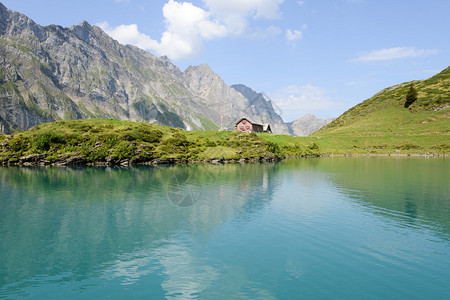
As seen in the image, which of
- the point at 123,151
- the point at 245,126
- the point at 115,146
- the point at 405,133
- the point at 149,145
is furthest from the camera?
the point at 245,126

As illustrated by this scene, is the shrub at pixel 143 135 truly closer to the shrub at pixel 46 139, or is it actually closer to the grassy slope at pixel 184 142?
the grassy slope at pixel 184 142

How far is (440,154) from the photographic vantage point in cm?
A: 13012

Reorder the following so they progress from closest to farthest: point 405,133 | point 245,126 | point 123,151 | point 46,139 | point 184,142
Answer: point 46,139 < point 123,151 < point 184,142 < point 405,133 < point 245,126

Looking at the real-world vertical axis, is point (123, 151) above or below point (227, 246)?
above

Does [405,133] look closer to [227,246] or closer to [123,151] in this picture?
[123,151]

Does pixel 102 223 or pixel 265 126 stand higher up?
pixel 265 126

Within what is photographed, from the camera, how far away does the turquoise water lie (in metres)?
16.9

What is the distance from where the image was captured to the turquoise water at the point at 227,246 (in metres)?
16.9

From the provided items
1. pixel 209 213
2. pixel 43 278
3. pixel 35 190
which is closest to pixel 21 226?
pixel 43 278

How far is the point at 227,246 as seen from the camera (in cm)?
2352

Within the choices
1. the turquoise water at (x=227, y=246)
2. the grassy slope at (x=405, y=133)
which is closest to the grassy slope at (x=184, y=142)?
the grassy slope at (x=405, y=133)

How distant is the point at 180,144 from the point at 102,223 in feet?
291

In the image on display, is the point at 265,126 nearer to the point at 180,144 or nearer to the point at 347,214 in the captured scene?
the point at 180,144

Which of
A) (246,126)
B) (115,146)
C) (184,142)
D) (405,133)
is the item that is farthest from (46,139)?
(405,133)
